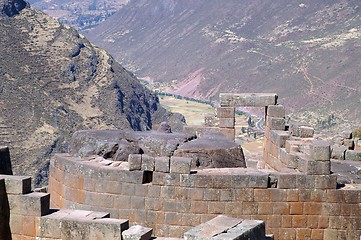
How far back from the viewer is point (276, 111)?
18344mm

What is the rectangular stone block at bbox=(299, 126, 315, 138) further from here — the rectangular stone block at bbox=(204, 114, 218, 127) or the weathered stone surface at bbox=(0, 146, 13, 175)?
the weathered stone surface at bbox=(0, 146, 13, 175)

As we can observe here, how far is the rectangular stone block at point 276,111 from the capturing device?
60.0 ft

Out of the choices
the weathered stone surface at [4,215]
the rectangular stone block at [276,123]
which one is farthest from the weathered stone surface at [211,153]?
the weathered stone surface at [4,215]

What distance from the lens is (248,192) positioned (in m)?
12.9

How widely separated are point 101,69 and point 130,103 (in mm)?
4866

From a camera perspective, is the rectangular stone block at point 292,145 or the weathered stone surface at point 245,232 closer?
the weathered stone surface at point 245,232

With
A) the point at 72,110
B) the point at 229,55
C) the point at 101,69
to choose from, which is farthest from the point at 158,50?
the point at 72,110

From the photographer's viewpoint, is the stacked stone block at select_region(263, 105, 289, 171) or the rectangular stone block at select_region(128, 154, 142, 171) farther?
the stacked stone block at select_region(263, 105, 289, 171)

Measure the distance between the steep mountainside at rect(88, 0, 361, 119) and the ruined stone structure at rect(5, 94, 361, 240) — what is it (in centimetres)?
6005

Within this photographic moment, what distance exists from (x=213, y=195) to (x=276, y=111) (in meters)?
5.99

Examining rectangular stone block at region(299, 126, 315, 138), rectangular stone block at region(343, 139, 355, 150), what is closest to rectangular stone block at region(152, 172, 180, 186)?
rectangular stone block at region(299, 126, 315, 138)

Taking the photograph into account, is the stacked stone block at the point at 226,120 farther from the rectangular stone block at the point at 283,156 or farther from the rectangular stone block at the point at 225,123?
the rectangular stone block at the point at 283,156

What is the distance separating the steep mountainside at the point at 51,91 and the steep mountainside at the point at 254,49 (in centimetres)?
1734

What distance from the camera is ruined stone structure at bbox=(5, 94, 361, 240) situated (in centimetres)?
1277
